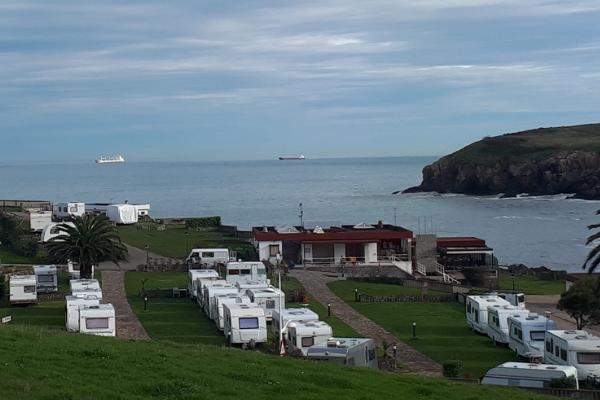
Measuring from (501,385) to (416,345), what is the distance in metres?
9.09

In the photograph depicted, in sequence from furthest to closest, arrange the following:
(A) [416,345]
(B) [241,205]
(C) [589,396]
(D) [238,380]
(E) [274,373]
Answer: (B) [241,205] < (A) [416,345] < (C) [589,396] < (E) [274,373] < (D) [238,380]

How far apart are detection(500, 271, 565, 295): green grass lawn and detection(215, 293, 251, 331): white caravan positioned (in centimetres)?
1749

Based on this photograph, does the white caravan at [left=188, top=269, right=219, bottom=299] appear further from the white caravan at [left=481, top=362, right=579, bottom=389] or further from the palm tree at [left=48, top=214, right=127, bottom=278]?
the white caravan at [left=481, top=362, right=579, bottom=389]

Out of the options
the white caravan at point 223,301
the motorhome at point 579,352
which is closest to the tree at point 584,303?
the motorhome at point 579,352

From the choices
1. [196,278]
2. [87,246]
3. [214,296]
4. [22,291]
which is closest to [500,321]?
[214,296]

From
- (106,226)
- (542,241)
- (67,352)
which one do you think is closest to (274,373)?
(67,352)

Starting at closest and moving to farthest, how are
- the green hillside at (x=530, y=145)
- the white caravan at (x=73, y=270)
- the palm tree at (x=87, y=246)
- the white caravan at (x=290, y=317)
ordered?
the white caravan at (x=290, y=317) < the palm tree at (x=87, y=246) < the white caravan at (x=73, y=270) < the green hillside at (x=530, y=145)

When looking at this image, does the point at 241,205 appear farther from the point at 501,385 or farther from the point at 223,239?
the point at 501,385

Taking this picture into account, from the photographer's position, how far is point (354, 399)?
47.2 feet

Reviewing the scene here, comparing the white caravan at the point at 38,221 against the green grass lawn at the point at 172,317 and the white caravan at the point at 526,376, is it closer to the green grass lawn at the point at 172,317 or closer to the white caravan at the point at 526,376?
the green grass lawn at the point at 172,317

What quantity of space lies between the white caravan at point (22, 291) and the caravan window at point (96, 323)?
988 centimetres

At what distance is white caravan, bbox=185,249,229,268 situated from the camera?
48094mm

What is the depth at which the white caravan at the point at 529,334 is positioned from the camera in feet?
84.9

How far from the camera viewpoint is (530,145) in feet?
567
